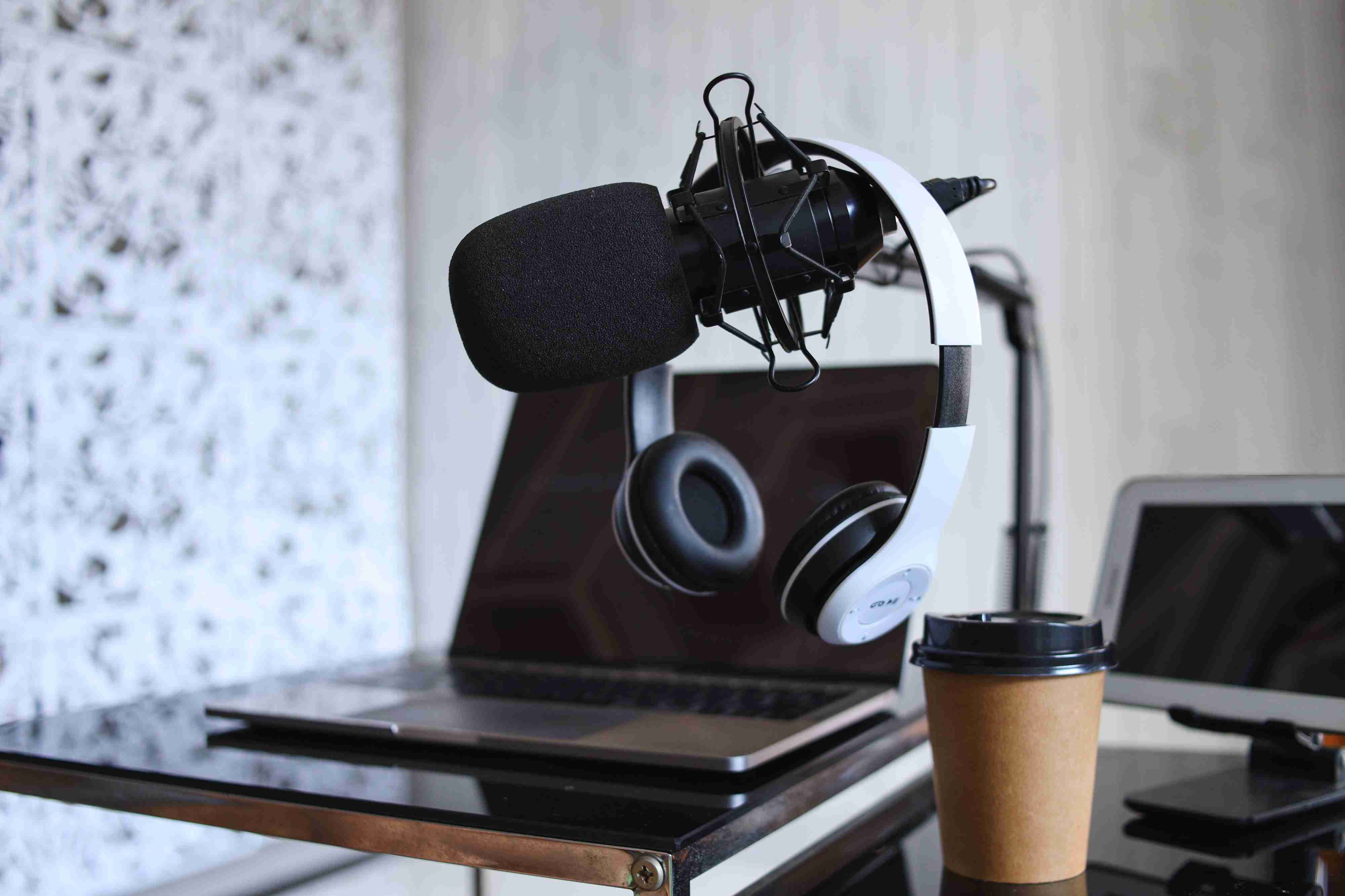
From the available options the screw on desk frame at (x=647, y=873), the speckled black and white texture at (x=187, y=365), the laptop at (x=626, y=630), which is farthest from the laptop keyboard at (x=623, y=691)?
the speckled black and white texture at (x=187, y=365)

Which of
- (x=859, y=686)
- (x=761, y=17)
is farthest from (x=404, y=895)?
(x=761, y=17)

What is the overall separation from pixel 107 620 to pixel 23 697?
169 mm

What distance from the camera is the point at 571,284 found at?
522mm

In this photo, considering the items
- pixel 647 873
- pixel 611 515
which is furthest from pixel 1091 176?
pixel 647 873

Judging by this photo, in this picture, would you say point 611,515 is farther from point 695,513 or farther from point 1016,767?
point 1016,767

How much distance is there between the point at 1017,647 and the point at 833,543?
130 millimetres

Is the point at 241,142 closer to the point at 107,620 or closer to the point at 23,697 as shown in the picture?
the point at 107,620

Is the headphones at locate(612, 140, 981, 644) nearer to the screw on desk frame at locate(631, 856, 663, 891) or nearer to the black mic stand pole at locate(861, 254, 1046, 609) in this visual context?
the screw on desk frame at locate(631, 856, 663, 891)

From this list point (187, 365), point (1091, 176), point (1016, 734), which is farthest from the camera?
point (187, 365)

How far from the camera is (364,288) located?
2293 millimetres

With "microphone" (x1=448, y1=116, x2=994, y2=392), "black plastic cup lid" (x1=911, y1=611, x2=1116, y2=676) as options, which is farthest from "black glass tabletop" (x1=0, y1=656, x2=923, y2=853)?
"microphone" (x1=448, y1=116, x2=994, y2=392)

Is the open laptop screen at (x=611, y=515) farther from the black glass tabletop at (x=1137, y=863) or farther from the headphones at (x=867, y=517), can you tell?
the headphones at (x=867, y=517)

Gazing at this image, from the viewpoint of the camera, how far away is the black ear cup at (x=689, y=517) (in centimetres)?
62

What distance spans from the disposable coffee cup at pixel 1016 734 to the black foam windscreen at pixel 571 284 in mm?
248
